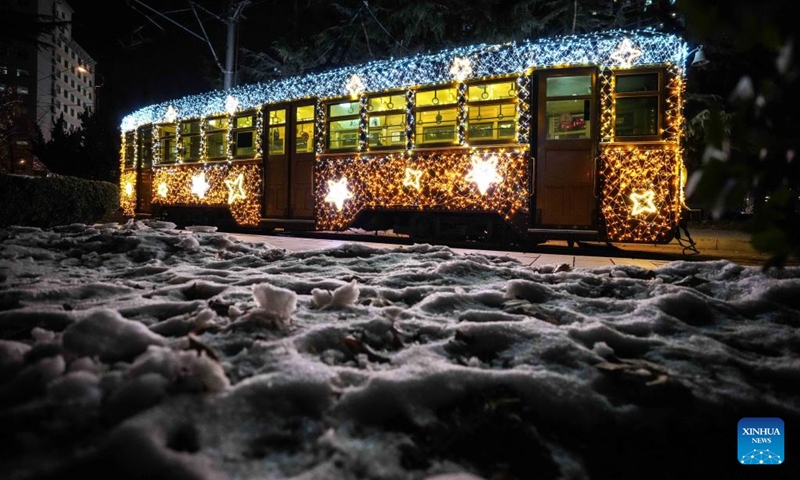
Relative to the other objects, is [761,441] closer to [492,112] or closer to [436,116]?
[492,112]

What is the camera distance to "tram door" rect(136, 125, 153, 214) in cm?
1279

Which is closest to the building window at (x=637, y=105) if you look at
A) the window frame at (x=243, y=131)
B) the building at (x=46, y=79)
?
the window frame at (x=243, y=131)

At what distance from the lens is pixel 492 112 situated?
7.31 m

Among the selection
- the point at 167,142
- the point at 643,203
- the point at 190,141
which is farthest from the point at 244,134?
the point at 643,203

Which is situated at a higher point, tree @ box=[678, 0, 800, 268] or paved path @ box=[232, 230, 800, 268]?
tree @ box=[678, 0, 800, 268]

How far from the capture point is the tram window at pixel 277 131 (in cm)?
978

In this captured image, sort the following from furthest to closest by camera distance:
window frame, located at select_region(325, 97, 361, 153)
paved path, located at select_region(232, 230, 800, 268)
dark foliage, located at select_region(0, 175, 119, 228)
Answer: window frame, located at select_region(325, 97, 361, 153), dark foliage, located at select_region(0, 175, 119, 228), paved path, located at select_region(232, 230, 800, 268)

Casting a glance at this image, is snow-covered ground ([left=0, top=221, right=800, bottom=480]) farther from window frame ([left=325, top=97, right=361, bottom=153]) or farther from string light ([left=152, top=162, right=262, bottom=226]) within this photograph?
string light ([left=152, top=162, right=262, bottom=226])

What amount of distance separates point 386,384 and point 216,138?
36.3 ft

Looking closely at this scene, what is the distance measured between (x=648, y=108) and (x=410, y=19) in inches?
426

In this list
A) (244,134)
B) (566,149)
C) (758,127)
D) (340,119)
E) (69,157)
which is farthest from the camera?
(69,157)

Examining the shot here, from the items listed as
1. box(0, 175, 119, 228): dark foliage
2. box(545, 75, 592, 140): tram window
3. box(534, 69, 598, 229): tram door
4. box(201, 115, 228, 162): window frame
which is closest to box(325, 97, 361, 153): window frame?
box(201, 115, 228, 162): window frame

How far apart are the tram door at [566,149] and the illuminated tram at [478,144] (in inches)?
0.8

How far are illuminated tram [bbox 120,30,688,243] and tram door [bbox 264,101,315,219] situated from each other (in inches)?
1.2
